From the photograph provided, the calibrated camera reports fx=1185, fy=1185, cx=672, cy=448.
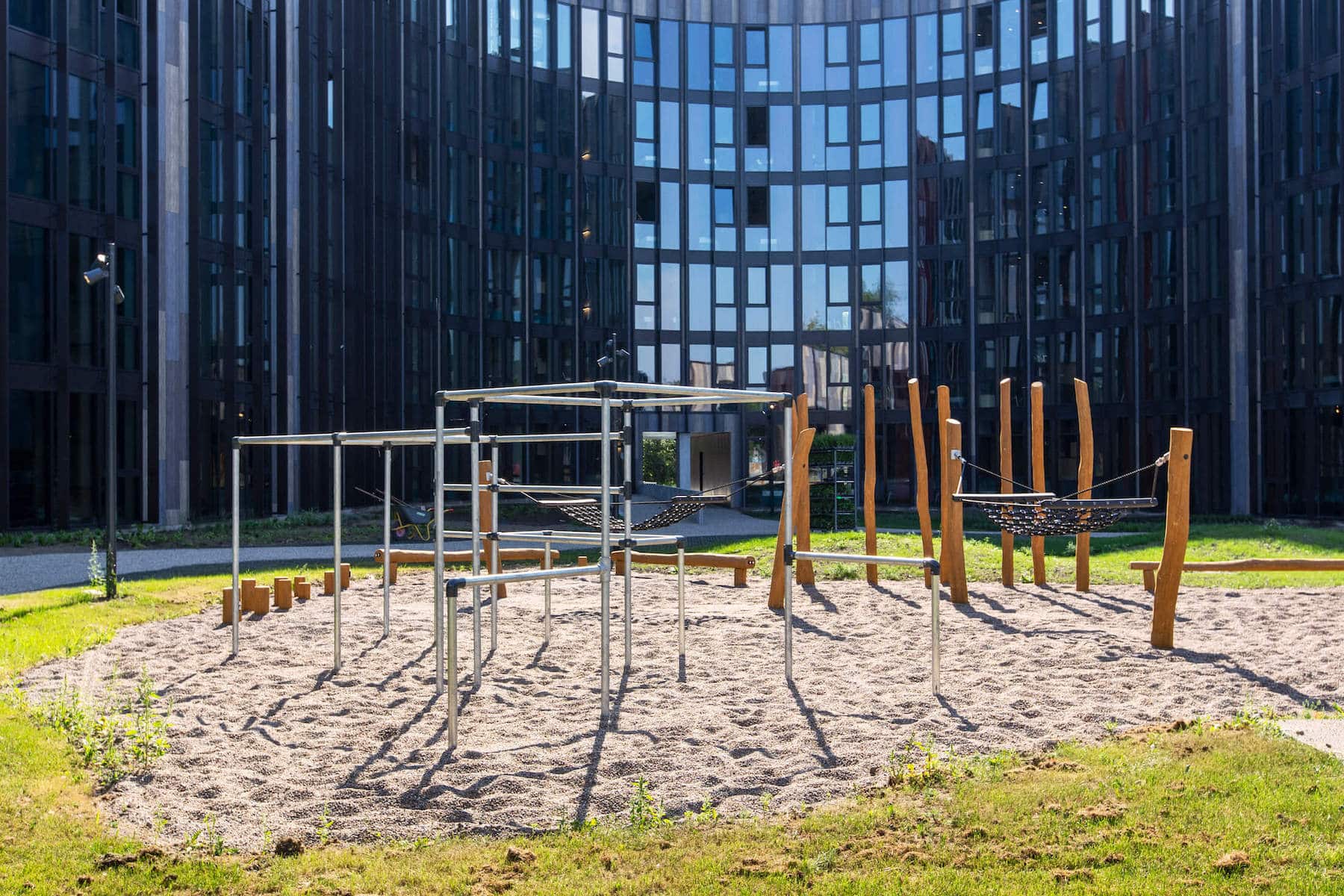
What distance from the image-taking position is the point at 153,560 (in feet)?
58.5

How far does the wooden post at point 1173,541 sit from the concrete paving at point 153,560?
40.2 feet

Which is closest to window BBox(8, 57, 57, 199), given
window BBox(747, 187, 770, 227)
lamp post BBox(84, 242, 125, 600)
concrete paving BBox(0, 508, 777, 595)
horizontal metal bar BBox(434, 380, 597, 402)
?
concrete paving BBox(0, 508, 777, 595)

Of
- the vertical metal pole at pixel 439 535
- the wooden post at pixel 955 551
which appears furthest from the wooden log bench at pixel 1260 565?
the vertical metal pole at pixel 439 535

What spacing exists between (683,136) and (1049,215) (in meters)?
11.7

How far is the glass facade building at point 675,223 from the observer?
23.3 meters

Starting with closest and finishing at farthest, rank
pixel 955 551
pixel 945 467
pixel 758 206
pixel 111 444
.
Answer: pixel 945 467, pixel 955 551, pixel 111 444, pixel 758 206

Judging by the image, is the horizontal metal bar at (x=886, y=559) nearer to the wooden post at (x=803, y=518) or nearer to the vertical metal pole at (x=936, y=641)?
the vertical metal pole at (x=936, y=641)

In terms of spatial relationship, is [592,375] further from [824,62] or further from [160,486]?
[160,486]

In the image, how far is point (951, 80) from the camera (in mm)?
36688

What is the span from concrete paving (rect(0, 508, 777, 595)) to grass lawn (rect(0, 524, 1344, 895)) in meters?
9.76

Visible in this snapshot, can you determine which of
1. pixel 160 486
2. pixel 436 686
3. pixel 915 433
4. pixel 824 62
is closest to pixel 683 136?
pixel 824 62

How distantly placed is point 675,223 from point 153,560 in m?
23.5

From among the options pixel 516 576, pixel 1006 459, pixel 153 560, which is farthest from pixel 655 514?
pixel 153 560

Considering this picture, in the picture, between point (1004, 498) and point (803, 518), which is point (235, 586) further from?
point (1004, 498)
